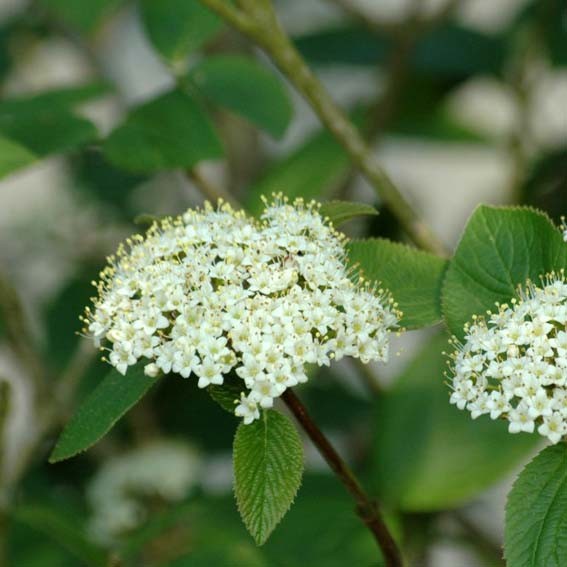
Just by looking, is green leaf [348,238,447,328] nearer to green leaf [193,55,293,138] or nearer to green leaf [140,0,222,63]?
green leaf [193,55,293,138]

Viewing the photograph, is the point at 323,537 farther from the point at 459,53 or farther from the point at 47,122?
the point at 459,53

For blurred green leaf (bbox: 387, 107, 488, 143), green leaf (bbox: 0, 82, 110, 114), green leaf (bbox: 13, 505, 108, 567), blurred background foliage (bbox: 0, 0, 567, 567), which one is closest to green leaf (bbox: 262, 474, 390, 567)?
blurred background foliage (bbox: 0, 0, 567, 567)

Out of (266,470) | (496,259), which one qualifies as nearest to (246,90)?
(496,259)

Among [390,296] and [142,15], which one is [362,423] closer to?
[142,15]

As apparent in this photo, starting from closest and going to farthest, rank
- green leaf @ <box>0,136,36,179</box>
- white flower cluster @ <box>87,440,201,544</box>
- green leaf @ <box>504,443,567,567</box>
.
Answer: green leaf @ <box>504,443,567,567</box> → green leaf @ <box>0,136,36,179</box> → white flower cluster @ <box>87,440,201,544</box>

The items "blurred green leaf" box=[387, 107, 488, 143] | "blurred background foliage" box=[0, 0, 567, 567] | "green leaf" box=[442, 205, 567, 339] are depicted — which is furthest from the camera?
"blurred green leaf" box=[387, 107, 488, 143]
